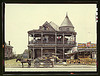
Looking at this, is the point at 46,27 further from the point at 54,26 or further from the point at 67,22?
the point at 67,22

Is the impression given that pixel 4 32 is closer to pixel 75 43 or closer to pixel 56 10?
pixel 56 10

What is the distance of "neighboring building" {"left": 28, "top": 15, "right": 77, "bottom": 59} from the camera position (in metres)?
2.29

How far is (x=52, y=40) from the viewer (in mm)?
2322

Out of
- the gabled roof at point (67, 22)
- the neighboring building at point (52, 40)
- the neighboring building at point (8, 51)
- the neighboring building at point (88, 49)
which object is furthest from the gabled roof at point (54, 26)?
the neighboring building at point (8, 51)

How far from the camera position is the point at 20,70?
7.35ft

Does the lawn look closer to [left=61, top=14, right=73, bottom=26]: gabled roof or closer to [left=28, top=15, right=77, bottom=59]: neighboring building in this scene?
[left=28, top=15, right=77, bottom=59]: neighboring building

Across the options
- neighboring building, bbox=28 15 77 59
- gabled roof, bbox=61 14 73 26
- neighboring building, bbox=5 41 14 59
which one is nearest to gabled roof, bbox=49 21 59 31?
neighboring building, bbox=28 15 77 59

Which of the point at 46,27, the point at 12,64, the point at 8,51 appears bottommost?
the point at 12,64

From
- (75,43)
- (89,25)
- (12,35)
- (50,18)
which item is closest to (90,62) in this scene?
(75,43)

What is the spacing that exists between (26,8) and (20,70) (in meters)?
0.88

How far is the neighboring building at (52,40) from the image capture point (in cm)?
229

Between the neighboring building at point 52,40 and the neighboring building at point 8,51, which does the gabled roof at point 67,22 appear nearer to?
the neighboring building at point 52,40

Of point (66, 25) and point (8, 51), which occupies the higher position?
point (66, 25)

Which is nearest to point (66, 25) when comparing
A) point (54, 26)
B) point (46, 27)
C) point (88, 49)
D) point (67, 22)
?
point (67, 22)
